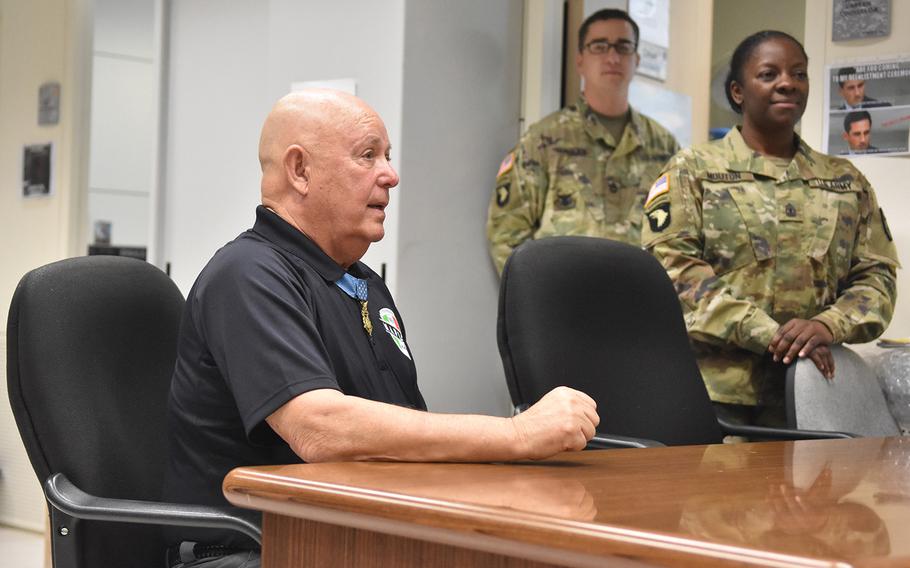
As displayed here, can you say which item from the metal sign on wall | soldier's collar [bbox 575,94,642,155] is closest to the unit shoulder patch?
soldier's collar [bbox 575,94,642,155]

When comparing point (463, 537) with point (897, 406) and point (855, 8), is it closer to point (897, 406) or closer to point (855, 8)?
point (897, 406)

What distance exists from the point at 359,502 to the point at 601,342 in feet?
3.74

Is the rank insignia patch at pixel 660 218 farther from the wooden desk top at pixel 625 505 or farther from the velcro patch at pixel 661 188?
the wooden desk top at pixel 625 505

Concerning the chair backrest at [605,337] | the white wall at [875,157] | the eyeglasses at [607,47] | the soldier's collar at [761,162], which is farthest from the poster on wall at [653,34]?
the chair backrest at [605,337]

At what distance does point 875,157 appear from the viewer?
3291 millimetres

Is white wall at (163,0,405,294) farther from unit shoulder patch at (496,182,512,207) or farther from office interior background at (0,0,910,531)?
unit shoulder patch at (496,182,512,207)

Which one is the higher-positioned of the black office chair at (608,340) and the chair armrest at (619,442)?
the black office chair at (608,340)

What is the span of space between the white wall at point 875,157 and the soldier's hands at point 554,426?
7.37 feet

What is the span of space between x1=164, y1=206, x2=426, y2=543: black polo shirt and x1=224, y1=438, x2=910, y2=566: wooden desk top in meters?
0.22

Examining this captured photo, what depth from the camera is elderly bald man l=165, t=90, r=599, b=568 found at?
1221 millimetres

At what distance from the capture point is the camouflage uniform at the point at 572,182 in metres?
3.33

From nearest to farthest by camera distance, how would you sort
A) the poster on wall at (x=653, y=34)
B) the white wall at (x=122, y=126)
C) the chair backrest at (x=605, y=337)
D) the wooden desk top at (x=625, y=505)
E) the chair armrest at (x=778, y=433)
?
the wooden desk top at (x=625, y=505) → the chair backrest at (x=605, y=337) → the chair armrest at (x=778, y=433) → the poster on wall at (x=653, y=34) → the white wall at (x=122, y=126)

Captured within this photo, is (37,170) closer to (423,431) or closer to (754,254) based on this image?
(754,254)

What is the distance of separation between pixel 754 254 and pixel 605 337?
0.75 metres
